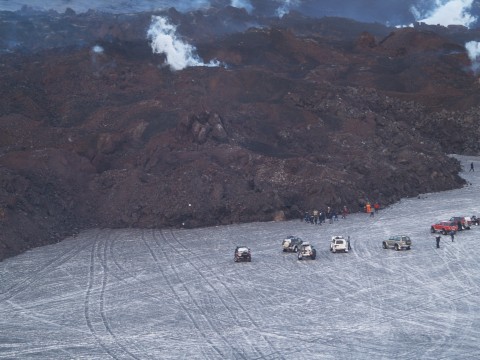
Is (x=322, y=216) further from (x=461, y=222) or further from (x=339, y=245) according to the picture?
(x=339, y=245)

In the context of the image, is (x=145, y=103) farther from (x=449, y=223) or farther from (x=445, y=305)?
(x=445, y=305)

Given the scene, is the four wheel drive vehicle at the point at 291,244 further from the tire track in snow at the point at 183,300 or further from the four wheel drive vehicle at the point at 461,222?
the four wheel drive vehicle at the point at 461,222

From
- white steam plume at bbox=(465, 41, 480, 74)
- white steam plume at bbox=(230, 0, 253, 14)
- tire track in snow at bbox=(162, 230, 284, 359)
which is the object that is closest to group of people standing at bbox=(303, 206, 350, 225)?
tire track in snow at bbox=(162, 230, 284, 359)

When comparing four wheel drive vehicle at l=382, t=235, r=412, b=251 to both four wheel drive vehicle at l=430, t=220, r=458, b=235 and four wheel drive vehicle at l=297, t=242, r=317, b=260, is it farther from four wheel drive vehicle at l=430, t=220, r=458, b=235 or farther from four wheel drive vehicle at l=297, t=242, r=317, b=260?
four wheel drive vehicle at l=297, t=242, r=317, b=260

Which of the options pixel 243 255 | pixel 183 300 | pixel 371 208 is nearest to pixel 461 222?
pixel 371 208

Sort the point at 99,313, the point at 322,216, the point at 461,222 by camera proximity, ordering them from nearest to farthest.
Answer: the point at 99,313 → the point at 461,222 → the point at 322,216
